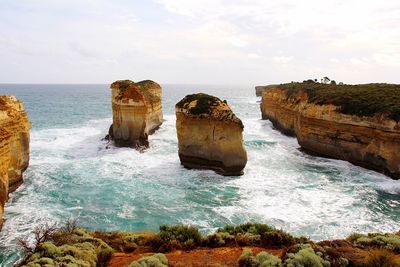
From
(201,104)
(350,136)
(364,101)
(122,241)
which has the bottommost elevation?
(122,241)

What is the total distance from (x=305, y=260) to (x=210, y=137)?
17.1 meters

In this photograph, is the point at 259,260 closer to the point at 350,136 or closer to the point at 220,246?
the point at 220,246

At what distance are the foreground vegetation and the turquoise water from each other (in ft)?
14.4

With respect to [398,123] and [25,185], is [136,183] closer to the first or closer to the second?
[25,185]

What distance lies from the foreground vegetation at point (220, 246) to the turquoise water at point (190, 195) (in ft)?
14.4

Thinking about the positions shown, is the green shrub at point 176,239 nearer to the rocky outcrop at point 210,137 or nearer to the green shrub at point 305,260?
the green shrub at point 305,260

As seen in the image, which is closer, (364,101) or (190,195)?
(190,195)

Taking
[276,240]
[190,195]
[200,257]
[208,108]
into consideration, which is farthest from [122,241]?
[208,108]

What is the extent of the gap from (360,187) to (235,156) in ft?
28.6

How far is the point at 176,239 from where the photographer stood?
11430 mm

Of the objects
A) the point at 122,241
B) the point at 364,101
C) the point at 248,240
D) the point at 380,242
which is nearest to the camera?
the point at 380,242

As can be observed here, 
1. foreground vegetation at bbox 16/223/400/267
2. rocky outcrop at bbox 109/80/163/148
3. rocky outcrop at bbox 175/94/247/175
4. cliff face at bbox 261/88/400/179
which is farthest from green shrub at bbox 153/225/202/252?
rocky outcrop at bbox 109/80/163/148

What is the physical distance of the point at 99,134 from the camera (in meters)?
41.7

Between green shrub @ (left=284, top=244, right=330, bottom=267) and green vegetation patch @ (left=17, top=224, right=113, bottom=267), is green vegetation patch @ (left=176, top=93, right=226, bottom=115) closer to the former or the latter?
green vegetation patch @ (left=17, top=224, right=113, bottom=267)
